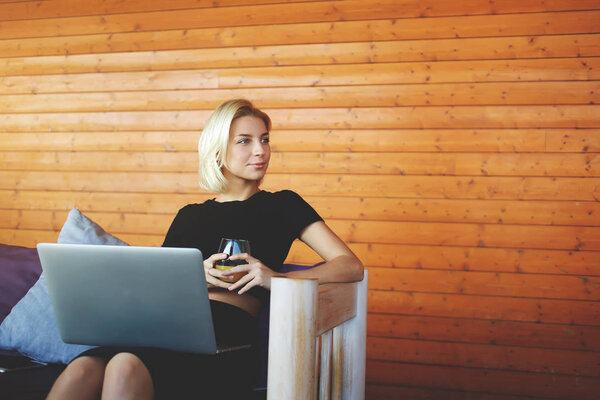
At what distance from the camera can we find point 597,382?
2.66 meters

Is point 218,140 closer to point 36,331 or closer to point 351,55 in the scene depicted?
point 36,331

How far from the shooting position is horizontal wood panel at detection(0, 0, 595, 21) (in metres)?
2.83

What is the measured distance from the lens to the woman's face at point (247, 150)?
5.92ft

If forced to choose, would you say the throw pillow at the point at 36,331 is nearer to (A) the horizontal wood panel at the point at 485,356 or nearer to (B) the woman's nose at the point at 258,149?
(B) the woman's nose at the point at 258,149

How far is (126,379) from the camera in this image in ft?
3.88

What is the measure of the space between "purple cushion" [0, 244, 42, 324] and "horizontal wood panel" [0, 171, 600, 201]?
113 cm

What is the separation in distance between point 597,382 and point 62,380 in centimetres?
238

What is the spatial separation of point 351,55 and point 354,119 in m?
0.33

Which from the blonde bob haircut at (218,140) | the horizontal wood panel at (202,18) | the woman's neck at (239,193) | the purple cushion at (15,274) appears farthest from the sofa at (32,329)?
the horizontal wood panel at (202,18)

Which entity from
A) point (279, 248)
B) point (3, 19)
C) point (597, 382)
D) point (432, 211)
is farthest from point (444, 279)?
point (3, 19)

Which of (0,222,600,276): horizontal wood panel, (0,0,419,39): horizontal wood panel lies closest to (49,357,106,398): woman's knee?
(0,222,600,276): horizontal wood panel

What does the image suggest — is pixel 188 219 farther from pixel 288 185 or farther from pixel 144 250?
pixel 288 185

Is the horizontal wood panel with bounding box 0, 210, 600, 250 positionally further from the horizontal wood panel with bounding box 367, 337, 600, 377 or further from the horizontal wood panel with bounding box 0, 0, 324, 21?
the horizontal wood panel with bounding box 0, 0, 324, 21

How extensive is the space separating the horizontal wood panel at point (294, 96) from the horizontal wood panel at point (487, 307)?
3.09ft
